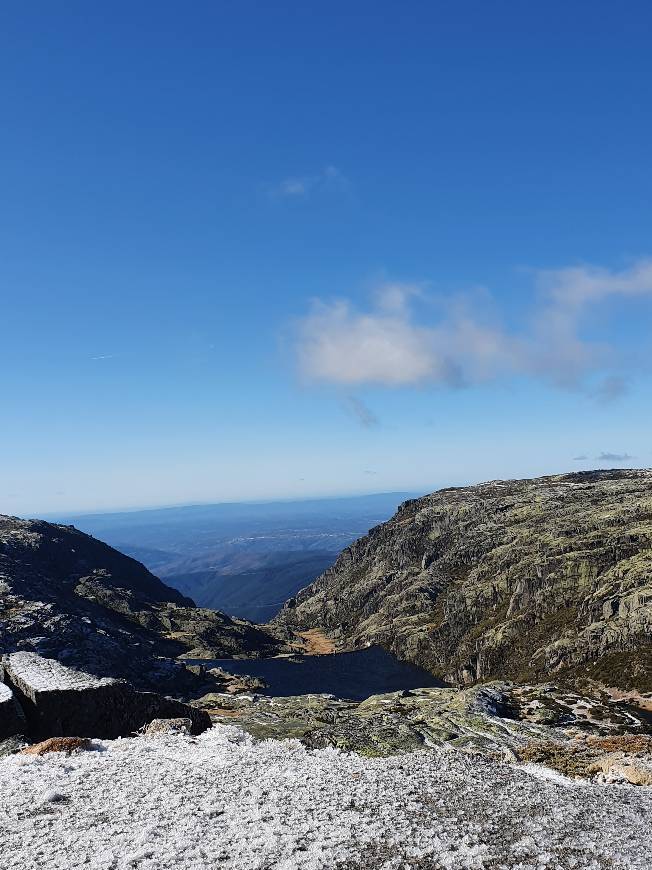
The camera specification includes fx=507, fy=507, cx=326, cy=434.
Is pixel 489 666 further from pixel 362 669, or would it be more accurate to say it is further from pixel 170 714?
pixel 170 714

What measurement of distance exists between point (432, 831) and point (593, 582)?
12055cm

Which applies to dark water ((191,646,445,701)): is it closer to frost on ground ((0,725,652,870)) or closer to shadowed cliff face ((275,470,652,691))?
shadowed cliff face ((275,470,652,691))

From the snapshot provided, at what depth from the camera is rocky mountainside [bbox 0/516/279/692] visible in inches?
4087

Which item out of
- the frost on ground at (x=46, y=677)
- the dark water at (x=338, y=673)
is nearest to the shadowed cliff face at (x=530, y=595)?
the dark water at (x=338, y=673)

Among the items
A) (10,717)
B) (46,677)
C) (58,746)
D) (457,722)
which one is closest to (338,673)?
(457,722)

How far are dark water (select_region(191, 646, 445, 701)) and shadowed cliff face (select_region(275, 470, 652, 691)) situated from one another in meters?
6.65

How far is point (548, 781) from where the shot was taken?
24.8 meters

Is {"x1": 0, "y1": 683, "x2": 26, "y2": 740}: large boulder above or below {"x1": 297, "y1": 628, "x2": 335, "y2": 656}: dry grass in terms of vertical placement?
above

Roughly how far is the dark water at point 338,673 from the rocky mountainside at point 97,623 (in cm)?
1248

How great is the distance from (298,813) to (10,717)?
742 inches

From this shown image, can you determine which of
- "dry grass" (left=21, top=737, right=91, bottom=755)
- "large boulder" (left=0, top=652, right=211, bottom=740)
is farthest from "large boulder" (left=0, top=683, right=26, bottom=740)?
"dry grass" (left=21, top=737, right=91, bottom=755)

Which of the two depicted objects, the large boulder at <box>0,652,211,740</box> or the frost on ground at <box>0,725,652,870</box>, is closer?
the frost on ground at <box>0,725,652,870</box>

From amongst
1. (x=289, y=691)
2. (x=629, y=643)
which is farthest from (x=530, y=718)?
(x=289, y=691)

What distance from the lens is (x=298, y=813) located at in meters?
19.1
